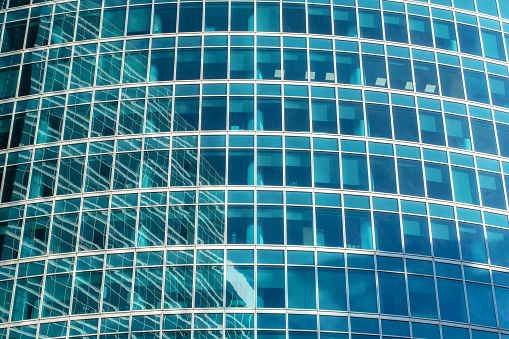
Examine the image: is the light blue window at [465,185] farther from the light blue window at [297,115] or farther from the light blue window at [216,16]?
the light blue window at [216,16]

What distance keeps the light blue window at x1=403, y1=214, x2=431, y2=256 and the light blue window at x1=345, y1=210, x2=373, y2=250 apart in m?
2.25

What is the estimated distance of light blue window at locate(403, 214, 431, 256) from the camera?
171 ft

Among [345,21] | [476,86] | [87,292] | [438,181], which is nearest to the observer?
[87,292]

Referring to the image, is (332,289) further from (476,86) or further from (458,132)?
(476,86)

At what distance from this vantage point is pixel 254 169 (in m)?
53.1

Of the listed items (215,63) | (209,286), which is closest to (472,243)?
(209,286)

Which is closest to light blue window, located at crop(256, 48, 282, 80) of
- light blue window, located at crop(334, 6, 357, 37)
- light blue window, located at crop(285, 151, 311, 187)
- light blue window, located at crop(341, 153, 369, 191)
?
light blue window, located at crop(334, 6, 357, 37)

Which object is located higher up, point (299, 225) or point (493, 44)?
point (493, 44)

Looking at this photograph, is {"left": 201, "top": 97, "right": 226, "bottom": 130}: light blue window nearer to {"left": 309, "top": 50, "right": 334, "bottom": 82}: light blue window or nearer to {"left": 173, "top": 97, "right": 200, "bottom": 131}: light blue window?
{"left": 173, "top": 97, "right": 200, "bottom": 131}: light blue window

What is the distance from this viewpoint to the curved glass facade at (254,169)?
165 ft

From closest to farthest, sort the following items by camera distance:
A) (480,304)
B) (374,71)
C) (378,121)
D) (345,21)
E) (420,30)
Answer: (480,304)
(378,121)
(374,71)
(345,21)
(420,30)

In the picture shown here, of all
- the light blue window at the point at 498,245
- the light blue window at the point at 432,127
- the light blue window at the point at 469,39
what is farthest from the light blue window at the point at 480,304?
the light blue window at the point at 469,39

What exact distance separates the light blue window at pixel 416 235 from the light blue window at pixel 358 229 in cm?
225

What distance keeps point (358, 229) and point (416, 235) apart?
11.7 ft
